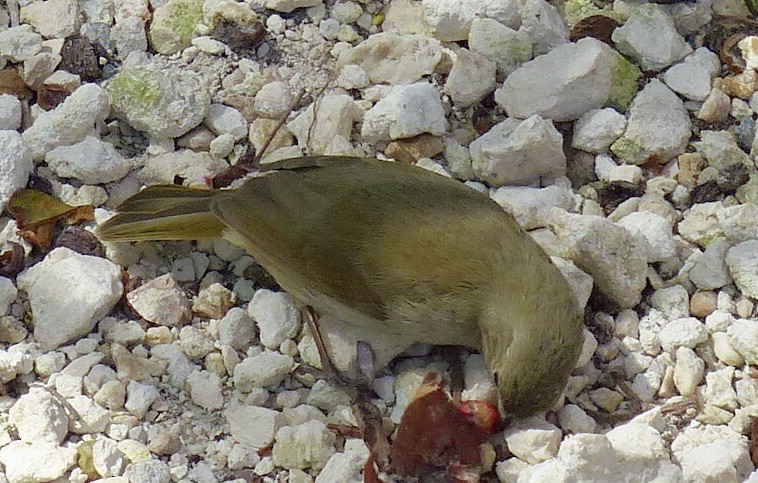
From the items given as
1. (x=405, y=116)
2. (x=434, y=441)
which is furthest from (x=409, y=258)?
(x=405, y=116)

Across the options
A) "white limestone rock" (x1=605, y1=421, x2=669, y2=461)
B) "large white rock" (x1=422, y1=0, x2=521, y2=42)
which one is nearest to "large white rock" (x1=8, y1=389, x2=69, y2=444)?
"white limestone rock" (x1=605, y1=421, x2=669, y2=461)

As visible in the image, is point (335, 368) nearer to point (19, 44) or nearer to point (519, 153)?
point (519, 153)

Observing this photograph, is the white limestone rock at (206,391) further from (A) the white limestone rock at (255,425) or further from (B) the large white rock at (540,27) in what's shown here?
(B) the large white rock at (540,27)

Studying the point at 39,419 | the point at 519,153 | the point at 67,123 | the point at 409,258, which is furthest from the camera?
the point at 67,123

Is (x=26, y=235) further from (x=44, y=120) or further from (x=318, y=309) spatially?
(x=318, y=309)

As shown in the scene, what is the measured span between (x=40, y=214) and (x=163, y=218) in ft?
1.40

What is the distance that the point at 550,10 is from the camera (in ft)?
15.9

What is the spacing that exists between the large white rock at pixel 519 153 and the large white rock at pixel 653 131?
252 mm

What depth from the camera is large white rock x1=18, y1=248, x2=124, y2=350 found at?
406cm

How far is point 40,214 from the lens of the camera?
14.3ft

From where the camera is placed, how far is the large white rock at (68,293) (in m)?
4.06

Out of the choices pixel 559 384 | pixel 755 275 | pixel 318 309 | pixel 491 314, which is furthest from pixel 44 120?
pixel 755 275

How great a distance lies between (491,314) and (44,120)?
1.77 m

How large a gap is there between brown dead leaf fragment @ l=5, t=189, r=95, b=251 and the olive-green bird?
0.19 m
